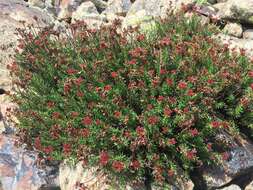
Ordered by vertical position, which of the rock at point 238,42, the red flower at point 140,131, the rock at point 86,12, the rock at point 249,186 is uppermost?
the rock at point 238,42

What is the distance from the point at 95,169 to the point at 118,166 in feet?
2.24

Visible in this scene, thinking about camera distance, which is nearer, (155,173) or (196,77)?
(155,173)

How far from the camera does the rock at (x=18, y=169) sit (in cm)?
594

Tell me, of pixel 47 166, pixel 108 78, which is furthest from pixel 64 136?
pixel 108 78

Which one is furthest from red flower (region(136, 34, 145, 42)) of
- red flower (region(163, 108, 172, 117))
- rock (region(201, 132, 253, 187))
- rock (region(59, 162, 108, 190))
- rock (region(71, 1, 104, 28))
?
rock (region(71, 1, 104, 28))

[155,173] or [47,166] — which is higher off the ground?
[155,173]

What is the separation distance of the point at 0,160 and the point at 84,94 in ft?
5.43

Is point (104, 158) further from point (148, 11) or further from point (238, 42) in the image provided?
point (148, 11)

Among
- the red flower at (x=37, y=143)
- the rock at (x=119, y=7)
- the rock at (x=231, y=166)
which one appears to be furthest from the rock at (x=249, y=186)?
the rock at (x=119, y=7)

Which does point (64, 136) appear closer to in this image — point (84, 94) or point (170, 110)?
point (84, 94)

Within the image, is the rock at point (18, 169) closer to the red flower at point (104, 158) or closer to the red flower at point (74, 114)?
the red flower at point (74, 114)

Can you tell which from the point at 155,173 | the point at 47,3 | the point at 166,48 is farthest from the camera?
the point at 47,3

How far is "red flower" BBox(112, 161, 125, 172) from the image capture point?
4882 millimetres

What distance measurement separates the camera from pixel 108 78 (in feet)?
19.8
